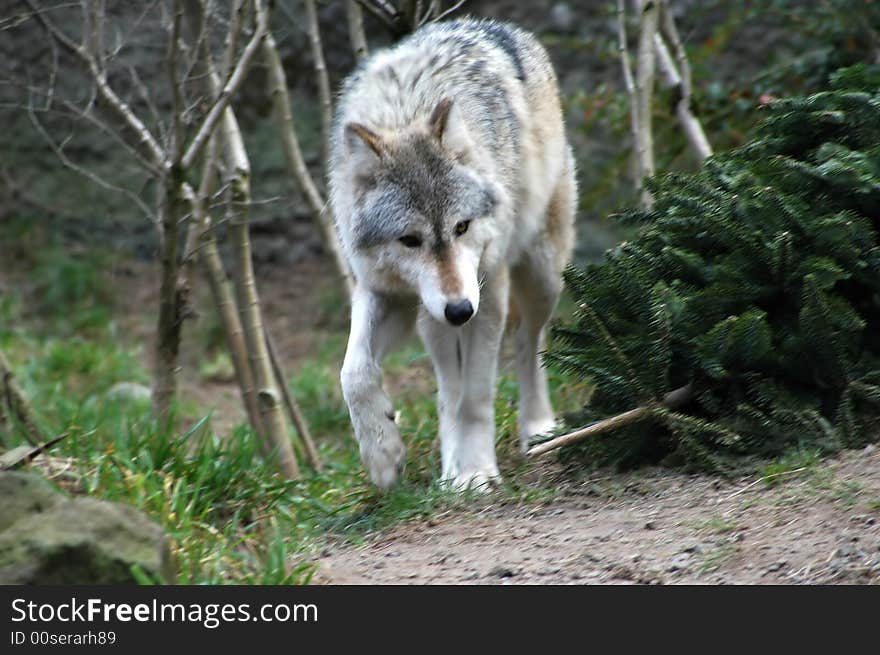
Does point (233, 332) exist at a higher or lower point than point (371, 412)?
higher

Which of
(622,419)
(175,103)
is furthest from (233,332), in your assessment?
(622,419)

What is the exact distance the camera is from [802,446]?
4.32 metres

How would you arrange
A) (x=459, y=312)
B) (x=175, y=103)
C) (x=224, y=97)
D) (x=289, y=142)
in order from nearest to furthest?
1. (x=459, y=312)
2. (x=224, y=97)
3. (x=175, y=103)
4. (x=289, y=142)

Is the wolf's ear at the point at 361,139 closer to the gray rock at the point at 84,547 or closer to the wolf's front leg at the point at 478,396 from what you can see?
the wolf's front leg at the point at 478,396

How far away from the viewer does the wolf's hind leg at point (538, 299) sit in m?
5.70

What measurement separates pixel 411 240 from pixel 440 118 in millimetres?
534

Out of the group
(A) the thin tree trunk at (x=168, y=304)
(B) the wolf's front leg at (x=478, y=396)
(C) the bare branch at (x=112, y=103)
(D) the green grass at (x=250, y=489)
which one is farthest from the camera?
(C) the bare branch at (x=112, y=103)

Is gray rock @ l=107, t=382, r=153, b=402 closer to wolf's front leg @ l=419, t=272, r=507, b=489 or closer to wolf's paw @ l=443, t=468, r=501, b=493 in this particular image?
wolf's front leg @ l=419, t=272, r=507, b=489

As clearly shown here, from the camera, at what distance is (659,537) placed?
3883 mm

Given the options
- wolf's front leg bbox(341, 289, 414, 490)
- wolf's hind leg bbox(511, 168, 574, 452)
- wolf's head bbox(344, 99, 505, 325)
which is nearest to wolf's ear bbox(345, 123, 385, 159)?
wolf's head bbox(344, 99, 505, 325)

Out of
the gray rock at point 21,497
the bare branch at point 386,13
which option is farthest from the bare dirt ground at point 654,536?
the bare branch at point 386,13

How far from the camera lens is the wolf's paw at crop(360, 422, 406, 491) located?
15.1 feet

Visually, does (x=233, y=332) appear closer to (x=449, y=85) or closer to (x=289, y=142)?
(x=289, y=142)
